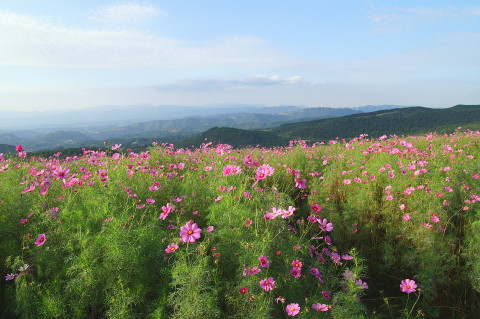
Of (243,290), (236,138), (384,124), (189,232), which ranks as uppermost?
(384,124)

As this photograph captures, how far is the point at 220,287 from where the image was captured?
2.57 m

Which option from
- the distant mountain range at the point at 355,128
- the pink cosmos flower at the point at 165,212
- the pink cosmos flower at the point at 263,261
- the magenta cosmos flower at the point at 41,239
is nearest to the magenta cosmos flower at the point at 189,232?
the pink cosmos flower at the point at 165,212

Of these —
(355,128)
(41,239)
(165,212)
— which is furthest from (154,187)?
(355,128)

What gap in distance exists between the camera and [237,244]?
286 centimetres

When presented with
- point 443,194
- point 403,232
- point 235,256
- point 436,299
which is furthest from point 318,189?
point 235,256

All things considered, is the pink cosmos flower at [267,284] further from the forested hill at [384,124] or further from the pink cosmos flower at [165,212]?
the forested hill at [384,124]

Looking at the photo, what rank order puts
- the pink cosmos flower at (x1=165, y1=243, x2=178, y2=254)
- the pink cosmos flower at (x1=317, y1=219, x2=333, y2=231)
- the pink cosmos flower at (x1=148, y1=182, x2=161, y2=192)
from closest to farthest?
the pink cosmos flower at (x1=165, y1=243, x2=178, y2=254) < the pink cosmos flower at (x1=317, y1=219, x2=333, y2=231) < the pink cosmos flower at (x1=148, y1=182, x2=161, y2=192)

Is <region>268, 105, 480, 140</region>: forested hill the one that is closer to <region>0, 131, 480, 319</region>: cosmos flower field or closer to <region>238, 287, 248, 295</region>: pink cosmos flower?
<region>0, 131, 480, 319</region>: cosmos flower field

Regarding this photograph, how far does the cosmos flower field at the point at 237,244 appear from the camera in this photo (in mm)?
2449

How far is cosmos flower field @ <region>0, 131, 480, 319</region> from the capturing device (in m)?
2.45

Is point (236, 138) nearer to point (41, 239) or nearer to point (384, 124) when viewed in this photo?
Result: point (384, 124)

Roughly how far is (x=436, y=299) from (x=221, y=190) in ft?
10.2

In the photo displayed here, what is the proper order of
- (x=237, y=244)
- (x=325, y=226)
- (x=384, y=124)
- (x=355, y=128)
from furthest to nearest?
1. (x=384, y=124)
2. (x=355, y=128)
3. (x=325, y=226)
4. (x=237, y=244)

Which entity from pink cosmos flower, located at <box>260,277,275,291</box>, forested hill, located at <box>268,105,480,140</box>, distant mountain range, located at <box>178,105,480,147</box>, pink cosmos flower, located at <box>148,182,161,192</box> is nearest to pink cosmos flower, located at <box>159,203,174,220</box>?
pink cosmos flower, located at <box>148,182,161,192</box>
